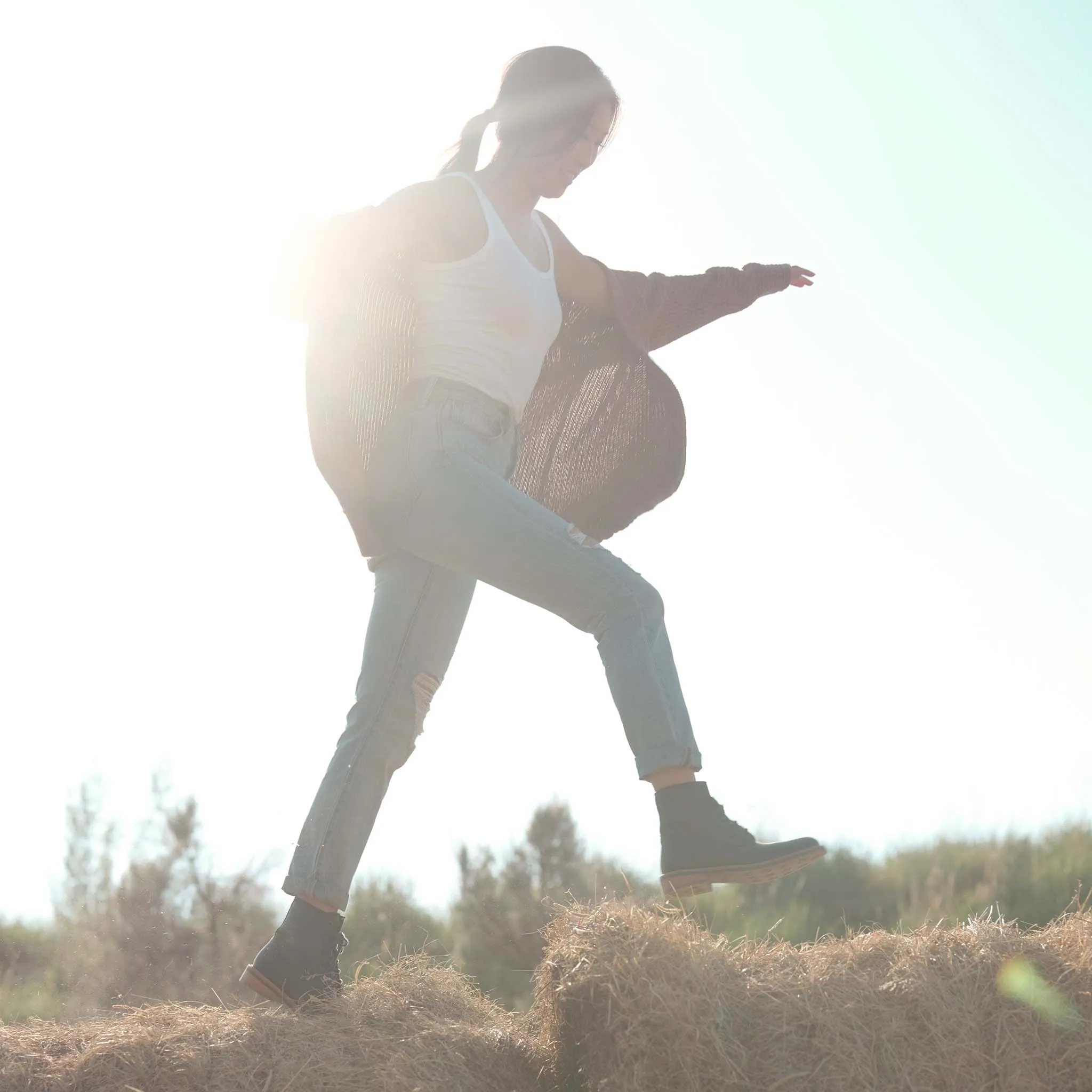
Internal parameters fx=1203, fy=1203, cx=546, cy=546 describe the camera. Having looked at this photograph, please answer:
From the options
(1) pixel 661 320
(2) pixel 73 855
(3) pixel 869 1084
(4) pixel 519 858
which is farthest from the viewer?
(4) pixel 519 858

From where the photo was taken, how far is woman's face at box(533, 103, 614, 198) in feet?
10.8

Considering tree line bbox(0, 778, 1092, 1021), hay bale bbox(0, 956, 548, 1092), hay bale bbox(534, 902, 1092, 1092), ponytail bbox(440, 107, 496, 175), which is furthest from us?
tree line bbox(0, 778, 1092, 1021)

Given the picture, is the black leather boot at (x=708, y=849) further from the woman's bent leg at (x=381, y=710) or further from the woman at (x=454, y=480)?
the woman's bent leg at (x=381, y=710)

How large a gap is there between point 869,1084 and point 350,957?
9572 millimetres

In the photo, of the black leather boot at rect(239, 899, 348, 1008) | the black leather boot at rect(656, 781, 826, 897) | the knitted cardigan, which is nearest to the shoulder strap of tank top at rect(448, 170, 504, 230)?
the knitted cardigan

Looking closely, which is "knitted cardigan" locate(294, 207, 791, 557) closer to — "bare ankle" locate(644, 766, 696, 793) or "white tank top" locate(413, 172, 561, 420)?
"white tank top" locate(413, 172, 561, 420)

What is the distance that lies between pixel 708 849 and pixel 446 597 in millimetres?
1010

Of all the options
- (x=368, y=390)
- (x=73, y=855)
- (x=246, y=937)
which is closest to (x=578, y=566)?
(x=368, y=390)

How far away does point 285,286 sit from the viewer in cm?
315

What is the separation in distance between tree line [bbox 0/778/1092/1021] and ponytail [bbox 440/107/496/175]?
10.3ft

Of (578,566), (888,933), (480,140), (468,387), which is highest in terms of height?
(480,140)

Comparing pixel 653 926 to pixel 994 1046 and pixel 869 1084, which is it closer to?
pixel 869 1084

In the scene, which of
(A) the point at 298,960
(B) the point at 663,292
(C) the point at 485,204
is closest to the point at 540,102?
(C) the point at 485,204

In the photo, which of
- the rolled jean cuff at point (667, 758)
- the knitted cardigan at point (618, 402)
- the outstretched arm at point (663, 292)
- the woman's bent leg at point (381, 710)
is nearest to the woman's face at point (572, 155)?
the outstretched arm at point (663, 292)
